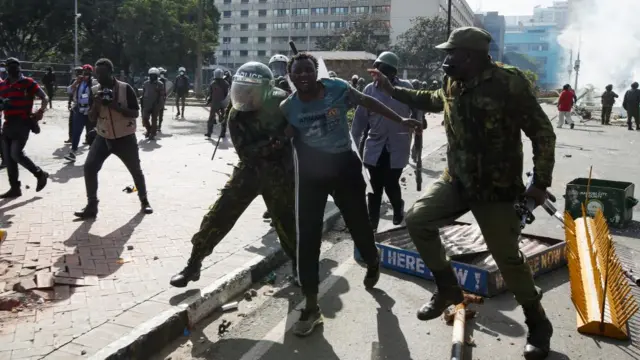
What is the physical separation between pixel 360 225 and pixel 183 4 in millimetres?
50795

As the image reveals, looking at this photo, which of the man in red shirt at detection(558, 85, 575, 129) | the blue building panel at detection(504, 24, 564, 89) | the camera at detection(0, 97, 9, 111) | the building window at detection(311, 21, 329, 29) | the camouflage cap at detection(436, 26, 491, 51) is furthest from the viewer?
the blue building panel at detection(504, 24, 564, 89)

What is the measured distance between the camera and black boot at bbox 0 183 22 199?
7394mm

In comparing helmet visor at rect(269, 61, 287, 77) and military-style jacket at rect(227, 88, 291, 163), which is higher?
helmet visor at rect(269, 61, 287, 77)

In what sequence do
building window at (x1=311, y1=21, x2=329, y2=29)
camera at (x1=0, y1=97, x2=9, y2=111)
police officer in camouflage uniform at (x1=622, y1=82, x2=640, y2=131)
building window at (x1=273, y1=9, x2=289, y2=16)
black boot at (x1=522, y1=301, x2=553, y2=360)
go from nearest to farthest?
black boot at (x1=522, y1=301, x2=553, y2=360)
camera at (x1=0, y1=97, x2=9, y2=111)
police officer in camouflage uniform at (x1=622, y1=82, x2=640, y2=131)
building window at (x1=311, y1=21, x2=329, y2=29)
building window at (x1=273, y1=9, x2=289, y2=16)

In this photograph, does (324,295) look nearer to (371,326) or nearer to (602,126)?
(371,326)

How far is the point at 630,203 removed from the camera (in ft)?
22.0

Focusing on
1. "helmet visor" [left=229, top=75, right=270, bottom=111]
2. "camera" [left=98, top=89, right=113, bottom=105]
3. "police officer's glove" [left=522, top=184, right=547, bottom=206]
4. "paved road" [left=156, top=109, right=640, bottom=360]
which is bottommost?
"paved road" [left=156, top=109, right=640, bottom=360]

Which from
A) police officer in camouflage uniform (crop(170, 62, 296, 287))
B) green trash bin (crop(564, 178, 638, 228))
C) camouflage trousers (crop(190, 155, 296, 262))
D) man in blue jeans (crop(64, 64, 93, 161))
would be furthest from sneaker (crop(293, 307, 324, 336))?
man in blue jeans (crop(64, 64, 93, 161))

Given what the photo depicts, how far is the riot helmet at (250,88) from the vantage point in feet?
13.7

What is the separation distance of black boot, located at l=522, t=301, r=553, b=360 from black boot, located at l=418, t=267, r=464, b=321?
1.43ft

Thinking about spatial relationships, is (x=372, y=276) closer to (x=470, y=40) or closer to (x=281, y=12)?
(x=470, y=40)

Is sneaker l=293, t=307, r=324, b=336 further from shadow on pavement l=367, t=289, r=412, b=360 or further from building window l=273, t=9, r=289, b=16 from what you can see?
building window l=273, t=9, r=289, b=16

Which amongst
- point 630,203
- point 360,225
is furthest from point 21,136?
point 630,203

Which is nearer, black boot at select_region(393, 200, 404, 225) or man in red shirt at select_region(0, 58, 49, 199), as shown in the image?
black boot at select_region(393, 200, 404, 225)
